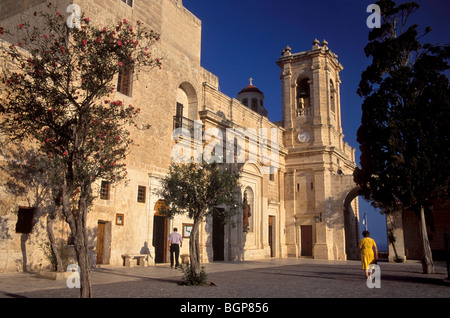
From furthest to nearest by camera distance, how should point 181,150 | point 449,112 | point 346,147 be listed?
point 346,147 < point 181,150 < point 449,112

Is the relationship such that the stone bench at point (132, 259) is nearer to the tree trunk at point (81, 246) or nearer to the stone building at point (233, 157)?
the stone building at point (233, 157)

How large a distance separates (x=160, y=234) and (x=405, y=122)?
11177mm

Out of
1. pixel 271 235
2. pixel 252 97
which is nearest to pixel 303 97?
pixel 252 97

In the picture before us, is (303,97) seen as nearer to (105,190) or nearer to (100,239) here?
(105,190)

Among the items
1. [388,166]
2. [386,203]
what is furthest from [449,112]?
[386,203]

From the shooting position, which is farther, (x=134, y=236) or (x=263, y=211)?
(x=263, y=211)

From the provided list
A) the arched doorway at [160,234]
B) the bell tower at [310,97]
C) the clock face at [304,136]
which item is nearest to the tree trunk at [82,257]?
the arched doorway at [160,234]

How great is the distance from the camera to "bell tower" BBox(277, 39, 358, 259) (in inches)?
1079

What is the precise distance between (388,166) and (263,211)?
11081 mm

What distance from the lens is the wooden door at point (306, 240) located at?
28.2 meters

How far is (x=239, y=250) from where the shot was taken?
22.3 meters

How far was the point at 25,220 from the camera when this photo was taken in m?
12.4

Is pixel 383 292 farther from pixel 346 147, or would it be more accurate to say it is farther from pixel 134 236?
pixel 346 147
